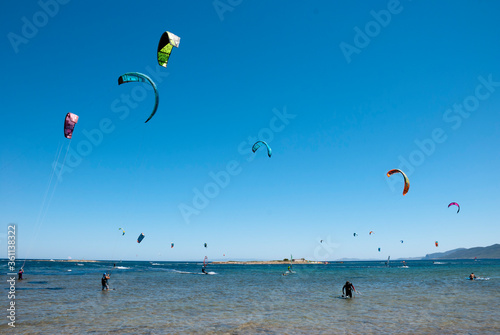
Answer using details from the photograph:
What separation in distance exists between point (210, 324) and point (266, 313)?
357 cm

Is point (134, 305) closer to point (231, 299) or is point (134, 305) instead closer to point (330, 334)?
point (231, 299)

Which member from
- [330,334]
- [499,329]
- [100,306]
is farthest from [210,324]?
[499,329]

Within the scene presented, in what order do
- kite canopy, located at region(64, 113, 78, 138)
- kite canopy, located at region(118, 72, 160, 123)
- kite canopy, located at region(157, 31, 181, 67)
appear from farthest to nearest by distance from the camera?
kite canopy, located at region(64, 113, 78, 138) → kite canopy, located at region(118, 72, 160, 123) → kite canopy, located at region(157, 31, 181, 67)

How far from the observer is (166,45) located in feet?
44.1

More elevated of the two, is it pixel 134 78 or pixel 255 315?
pixel 134 78

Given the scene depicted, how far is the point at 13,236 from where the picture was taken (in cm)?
1400

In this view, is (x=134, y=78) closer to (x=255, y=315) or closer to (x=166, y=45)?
(x=166, y=45)

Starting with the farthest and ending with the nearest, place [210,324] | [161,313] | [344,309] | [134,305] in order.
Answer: [134,305] → [344,309] → [161,313] → [210,324]

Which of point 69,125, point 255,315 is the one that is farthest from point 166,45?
point 255,315

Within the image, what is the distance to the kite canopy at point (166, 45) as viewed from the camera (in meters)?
12.9

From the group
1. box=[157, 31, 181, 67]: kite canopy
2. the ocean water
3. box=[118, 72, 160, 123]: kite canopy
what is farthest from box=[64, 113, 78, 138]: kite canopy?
the ocean water

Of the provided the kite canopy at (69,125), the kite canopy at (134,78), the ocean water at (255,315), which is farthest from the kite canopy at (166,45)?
the ocean water at (255,315)

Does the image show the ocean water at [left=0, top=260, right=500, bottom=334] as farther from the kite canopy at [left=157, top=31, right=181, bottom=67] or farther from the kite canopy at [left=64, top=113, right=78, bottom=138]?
the kite canopy at [left=157, top=31, right=181, bottom=67]

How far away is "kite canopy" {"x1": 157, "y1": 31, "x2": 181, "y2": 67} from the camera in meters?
12.9
